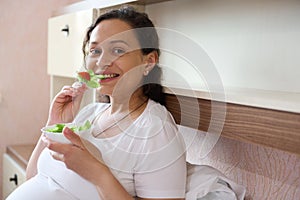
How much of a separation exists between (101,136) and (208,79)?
1.05 ft

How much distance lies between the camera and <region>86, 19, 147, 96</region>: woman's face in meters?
1.01

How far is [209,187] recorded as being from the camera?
104 cm

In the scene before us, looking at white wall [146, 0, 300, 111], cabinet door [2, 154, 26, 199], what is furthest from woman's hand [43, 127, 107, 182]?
cabinet door [2, 154, 26, 199]

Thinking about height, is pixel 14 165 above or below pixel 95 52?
below

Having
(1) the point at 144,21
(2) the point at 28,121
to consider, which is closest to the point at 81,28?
(1) the point at 144,21

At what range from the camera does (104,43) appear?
3.40ft

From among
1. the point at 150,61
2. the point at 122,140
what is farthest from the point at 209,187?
the point at 150,61

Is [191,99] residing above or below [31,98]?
above

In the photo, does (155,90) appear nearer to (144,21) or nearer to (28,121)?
(144,21)

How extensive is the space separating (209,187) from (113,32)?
1.50 feet

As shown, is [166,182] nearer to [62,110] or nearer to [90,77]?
[90,77]

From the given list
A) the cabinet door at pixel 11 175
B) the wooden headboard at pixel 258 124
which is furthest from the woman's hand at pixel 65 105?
the cabinet door at pixel 11 175

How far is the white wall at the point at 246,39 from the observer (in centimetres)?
99

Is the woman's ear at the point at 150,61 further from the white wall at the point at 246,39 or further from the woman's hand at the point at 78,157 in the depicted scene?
the woman's hand at the point at 78,157
